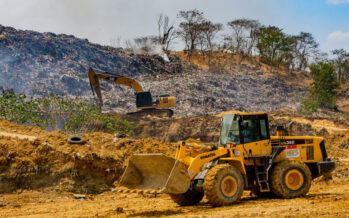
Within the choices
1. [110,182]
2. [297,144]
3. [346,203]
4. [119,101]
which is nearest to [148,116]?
[119,101]

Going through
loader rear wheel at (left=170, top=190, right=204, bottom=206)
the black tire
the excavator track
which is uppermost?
the excavator track

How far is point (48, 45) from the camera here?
38344mm

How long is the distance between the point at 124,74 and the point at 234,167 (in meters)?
34.5

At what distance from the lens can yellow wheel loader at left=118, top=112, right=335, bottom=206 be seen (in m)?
8.54

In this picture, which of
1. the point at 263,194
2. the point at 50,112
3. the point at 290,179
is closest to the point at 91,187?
the point at 263,194

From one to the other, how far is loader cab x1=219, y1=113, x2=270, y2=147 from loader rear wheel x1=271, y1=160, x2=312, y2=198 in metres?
0.83

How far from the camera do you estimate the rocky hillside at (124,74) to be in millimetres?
33625

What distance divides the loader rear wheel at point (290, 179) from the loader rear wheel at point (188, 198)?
1.81 m

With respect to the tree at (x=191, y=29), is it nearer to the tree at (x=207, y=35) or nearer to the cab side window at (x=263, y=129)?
the tree at (x=207, y=35)

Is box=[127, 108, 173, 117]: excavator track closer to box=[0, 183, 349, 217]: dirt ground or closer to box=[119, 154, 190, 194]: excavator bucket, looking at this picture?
box=[0, 183, 349, 217]: dirt ground

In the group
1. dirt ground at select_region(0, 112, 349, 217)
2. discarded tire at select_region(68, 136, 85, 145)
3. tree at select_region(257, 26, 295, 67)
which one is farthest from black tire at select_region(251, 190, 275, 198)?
tree at select_region(257, 26, 295, 67)

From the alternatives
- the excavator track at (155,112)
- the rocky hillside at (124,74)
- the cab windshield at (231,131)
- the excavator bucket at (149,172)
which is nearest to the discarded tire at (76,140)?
the excavator bucket at (149,172)

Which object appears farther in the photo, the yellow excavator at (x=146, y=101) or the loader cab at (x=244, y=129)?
the yellow excavator at (x=146, y=101)

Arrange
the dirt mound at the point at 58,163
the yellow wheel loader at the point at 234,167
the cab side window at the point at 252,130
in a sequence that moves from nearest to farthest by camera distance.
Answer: the yellow wheel loader at the point at 234,167 < the cab side window at the point at 252,130 < the dirt mound at the point at 58,163
